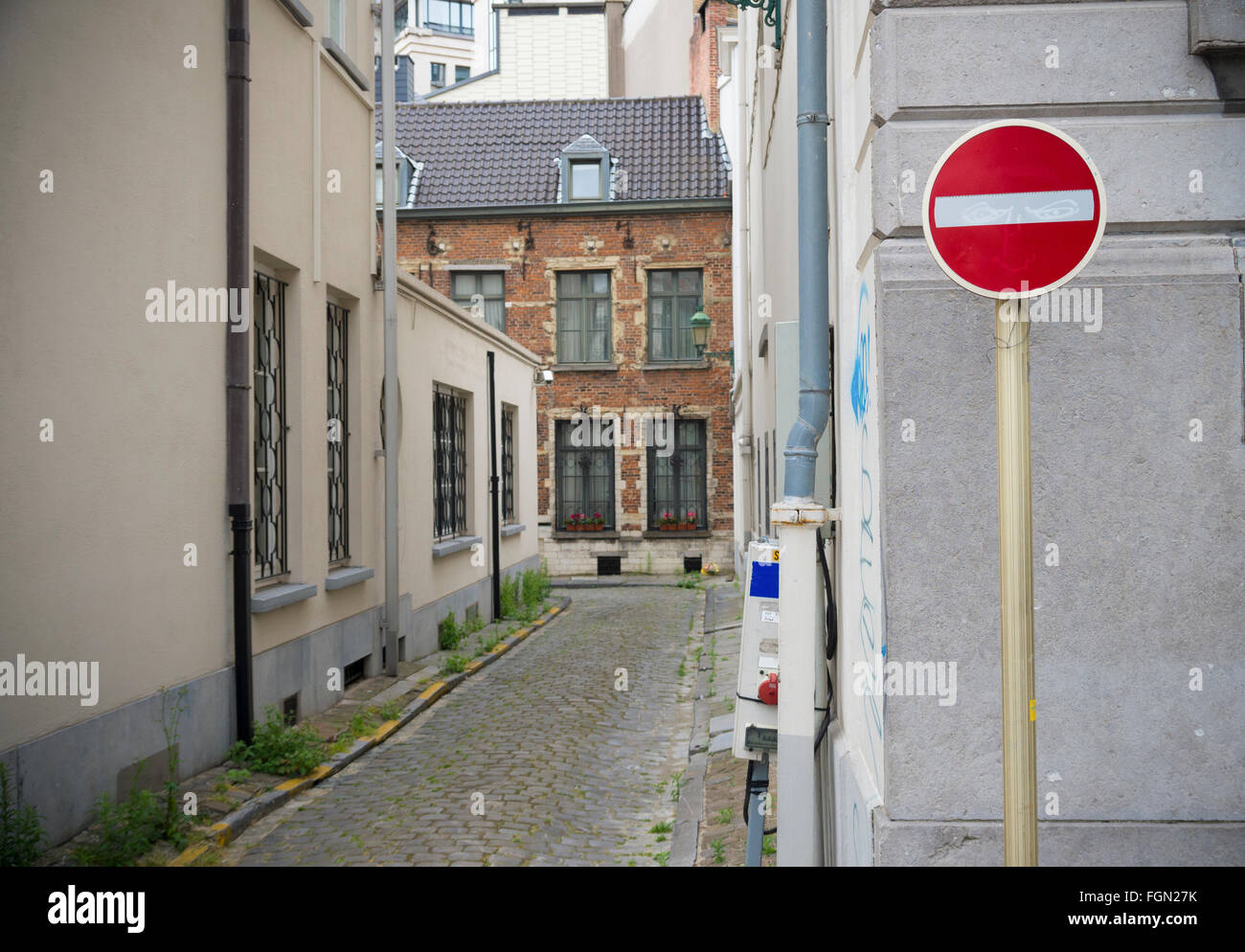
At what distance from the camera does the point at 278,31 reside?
26.5 feet

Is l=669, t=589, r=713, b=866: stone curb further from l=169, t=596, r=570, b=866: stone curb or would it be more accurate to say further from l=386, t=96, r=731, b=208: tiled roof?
l=386, t=96, r=731, b=208: tiled roof

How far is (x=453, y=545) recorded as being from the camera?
13039mm

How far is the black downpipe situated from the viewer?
602 inches

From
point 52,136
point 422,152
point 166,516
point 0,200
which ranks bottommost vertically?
point 166,516

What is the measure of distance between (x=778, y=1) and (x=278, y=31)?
3.74 m

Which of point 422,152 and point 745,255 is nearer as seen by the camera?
point 745,255

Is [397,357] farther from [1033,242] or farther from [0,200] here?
[1033,242]

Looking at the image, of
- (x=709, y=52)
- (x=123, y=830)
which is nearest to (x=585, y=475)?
(x=709, y=52)

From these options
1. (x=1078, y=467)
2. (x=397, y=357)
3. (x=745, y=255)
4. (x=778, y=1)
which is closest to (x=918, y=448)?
(x=1078, y=467)

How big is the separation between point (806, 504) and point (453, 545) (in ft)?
30.5

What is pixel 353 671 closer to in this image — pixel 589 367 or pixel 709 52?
pixel 589 367

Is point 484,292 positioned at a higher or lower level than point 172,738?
higher

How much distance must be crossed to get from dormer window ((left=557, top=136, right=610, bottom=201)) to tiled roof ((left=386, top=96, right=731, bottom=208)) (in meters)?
0.26

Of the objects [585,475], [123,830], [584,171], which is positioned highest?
[584,171]
